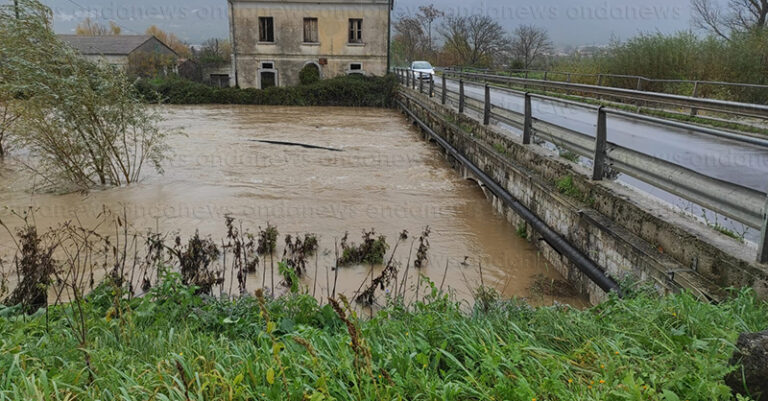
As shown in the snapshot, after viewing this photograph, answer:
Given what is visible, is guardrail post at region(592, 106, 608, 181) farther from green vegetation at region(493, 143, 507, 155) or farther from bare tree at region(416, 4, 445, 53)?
bare tree at region(416, 4, 445, 53)

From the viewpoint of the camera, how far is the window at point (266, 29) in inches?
1375

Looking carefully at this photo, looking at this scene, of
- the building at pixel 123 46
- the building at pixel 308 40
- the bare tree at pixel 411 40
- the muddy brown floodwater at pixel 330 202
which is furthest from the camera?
the bare tree at pixel 411 40

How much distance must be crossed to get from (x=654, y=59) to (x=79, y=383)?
22503 mm

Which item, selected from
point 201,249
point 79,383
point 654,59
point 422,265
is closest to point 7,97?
point 201,249

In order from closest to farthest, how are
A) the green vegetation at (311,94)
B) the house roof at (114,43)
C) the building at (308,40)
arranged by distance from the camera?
the green vegetation at (311,94), the building at (308,40), the house roof at (114,43)

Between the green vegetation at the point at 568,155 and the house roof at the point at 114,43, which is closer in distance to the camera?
the green vegetation at the point at 568,155

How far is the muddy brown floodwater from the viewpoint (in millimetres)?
6871

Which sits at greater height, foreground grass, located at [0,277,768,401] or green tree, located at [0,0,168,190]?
green tree, located at [0,0,168,190]

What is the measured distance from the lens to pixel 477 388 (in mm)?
2770

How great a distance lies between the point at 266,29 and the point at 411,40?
30962 millimetres

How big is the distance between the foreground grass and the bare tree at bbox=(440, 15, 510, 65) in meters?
53.5

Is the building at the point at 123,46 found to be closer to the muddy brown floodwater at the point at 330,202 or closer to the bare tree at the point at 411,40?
the bare tree at the point at 411,40

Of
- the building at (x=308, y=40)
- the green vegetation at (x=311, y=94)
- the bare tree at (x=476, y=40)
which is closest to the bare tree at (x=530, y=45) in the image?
the bare tree at (x=476, y=40)

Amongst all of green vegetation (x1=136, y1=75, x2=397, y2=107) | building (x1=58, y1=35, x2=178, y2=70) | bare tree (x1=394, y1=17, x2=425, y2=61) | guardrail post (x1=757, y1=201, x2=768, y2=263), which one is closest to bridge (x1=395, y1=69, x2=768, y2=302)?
guardrail post (x1=757, y1=201, x2=768, y2=263)
